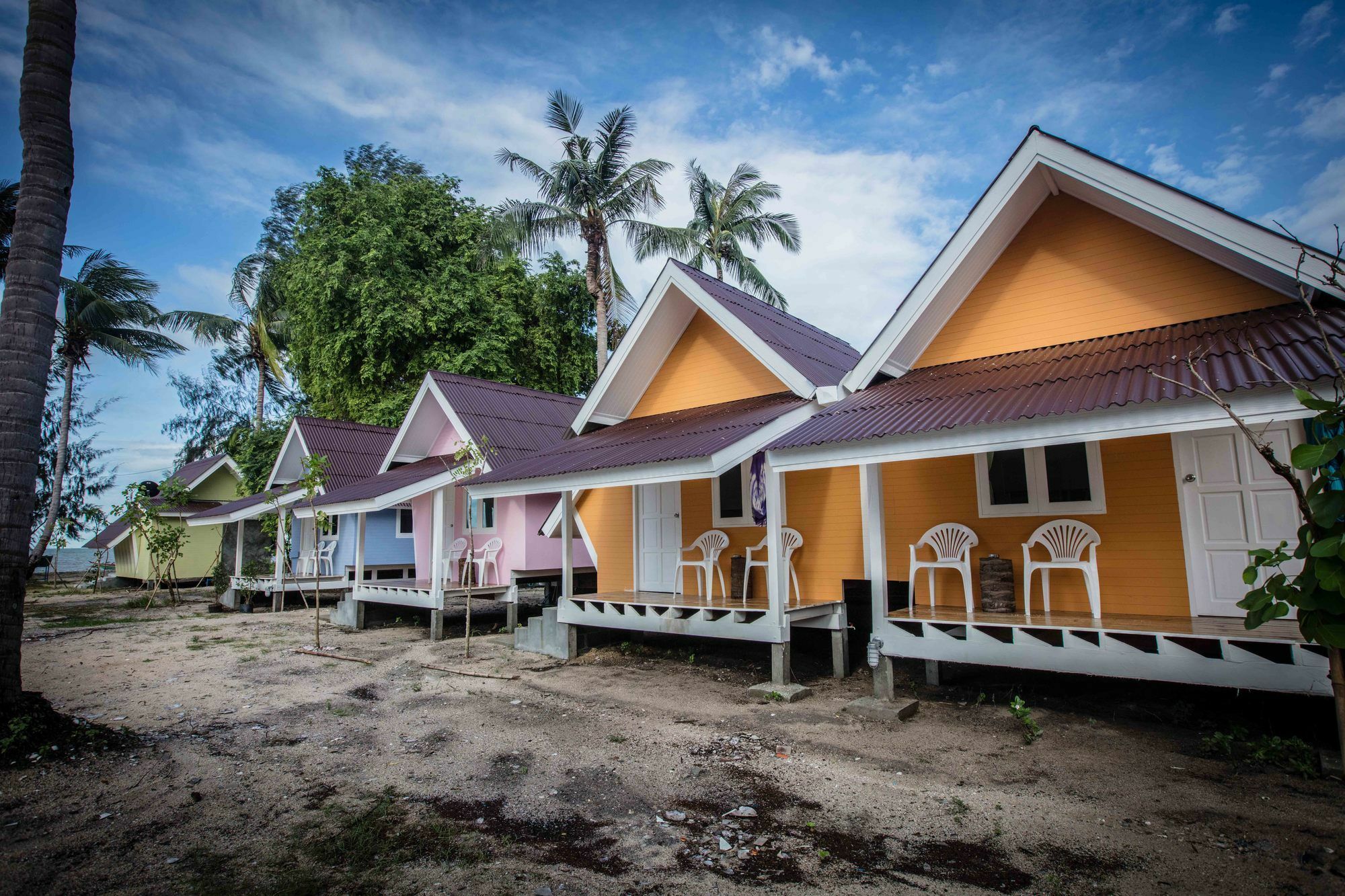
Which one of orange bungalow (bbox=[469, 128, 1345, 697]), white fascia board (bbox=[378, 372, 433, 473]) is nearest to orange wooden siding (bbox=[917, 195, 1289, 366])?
orange bungalow (bbox=[469, 128, 1345, 697])

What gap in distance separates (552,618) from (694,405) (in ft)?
14.1

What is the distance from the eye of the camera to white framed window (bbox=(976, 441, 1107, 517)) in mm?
7918

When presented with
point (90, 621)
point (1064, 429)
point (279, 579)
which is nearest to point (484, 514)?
point (279, 579)

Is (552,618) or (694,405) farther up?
(694,405)

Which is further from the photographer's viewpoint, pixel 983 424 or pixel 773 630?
pixel 773 630

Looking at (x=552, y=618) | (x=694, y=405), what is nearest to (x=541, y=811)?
(x=552, y=618)

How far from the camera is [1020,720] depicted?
6855 millimetres

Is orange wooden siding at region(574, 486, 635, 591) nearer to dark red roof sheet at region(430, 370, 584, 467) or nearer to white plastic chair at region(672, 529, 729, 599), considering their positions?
white plastic chair at region(672, 529, 729, 599)

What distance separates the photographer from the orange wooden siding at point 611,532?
1259cm

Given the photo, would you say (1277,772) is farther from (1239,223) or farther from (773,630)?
(1239,223)

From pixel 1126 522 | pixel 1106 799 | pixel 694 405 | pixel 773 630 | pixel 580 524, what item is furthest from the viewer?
pixel 580 524

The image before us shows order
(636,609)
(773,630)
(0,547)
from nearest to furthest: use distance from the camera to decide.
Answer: (0,547) < (773,630) < (636,609)

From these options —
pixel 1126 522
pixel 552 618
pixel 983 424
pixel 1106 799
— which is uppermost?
pixel 983 424

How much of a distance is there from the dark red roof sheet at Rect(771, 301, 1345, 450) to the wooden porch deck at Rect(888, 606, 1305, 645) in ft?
6.52
